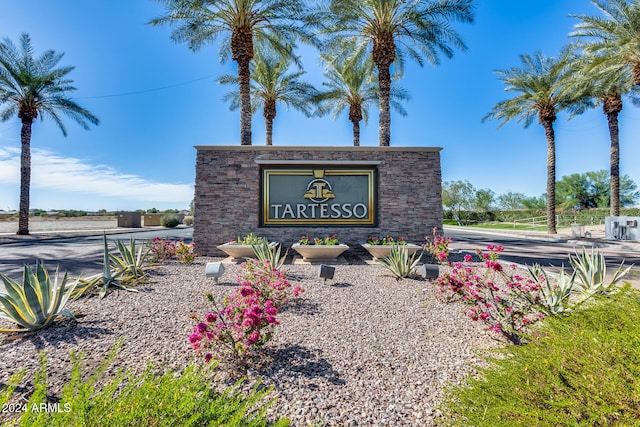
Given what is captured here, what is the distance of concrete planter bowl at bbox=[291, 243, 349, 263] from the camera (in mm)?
8859

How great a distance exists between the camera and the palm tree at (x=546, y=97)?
Answer: 702 inches

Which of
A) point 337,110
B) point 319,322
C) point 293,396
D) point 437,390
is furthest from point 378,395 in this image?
point 337,110

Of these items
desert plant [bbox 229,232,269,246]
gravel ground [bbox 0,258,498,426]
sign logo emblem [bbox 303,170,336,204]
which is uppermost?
sign logo emblem [bbox 303,170,336,204]

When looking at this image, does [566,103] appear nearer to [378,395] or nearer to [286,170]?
[286,170]

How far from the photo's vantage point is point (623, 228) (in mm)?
16125

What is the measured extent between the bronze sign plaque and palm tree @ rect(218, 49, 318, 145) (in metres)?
9.87

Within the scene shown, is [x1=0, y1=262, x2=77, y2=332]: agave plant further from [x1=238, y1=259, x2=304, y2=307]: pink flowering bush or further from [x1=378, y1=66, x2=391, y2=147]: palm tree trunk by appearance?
[x1=378, y1=66, x2=391, y2=147]: palm tree trunk

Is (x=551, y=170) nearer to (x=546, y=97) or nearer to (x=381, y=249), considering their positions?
(x=546, y=97)

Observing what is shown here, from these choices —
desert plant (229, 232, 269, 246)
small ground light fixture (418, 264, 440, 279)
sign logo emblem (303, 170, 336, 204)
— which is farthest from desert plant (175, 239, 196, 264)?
small ground light fixture (418, 264, 440, 279)

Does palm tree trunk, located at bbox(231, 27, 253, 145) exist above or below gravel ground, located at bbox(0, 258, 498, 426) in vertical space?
above

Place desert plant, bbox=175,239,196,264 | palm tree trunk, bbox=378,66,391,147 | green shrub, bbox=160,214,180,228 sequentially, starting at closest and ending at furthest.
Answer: desert plant, bbox=175,239,196,264
palm tree trunk, bbox=378,66,391,147
green shrub, bbox=160,214,180,228

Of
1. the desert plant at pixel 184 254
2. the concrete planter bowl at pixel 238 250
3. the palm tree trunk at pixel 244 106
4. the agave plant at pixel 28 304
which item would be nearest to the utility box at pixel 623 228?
the concrete planter bowl at pixel 238 250

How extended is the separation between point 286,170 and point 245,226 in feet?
8.32

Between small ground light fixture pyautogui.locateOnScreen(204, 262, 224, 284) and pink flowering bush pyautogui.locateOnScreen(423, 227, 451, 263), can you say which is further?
pink flowering bush pyautogui.locateOnScreen(423, 227, 451, 263)
